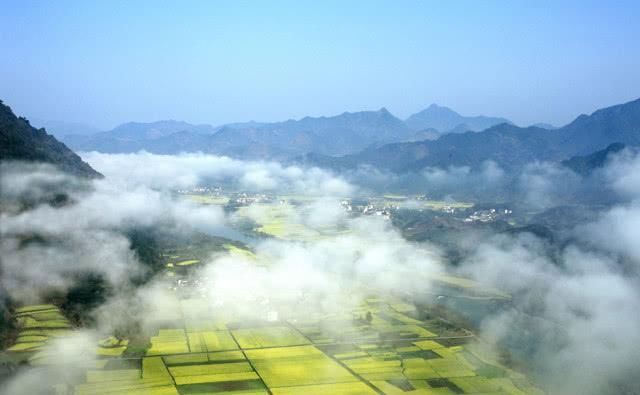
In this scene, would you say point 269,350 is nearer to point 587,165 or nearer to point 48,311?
point 48,311

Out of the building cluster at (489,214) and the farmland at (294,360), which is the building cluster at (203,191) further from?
the farmland at (294,360)

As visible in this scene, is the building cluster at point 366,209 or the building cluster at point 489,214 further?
the building cluster at point 366,209

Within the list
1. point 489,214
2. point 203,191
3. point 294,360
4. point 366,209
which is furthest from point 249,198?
point 294,360

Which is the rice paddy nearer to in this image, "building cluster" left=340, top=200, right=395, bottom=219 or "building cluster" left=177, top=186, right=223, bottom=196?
"building cluster" left=340, top=200, right=395, bottom=219

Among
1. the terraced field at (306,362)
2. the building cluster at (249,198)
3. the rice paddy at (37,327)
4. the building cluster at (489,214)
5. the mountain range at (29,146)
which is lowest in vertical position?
the terraced field at (306,362)

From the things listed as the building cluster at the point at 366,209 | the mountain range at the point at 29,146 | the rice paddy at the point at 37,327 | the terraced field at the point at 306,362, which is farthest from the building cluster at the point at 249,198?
the rice paddy at the point at 37,327

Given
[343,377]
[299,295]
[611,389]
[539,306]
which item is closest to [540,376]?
[611,389]

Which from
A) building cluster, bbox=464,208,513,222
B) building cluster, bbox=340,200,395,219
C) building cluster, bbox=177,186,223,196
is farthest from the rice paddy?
building cluster, bbox=177,186,223,196

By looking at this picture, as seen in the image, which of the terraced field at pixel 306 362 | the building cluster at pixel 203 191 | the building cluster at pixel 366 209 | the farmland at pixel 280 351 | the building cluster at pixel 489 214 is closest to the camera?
the terraced field at pixel 306 362
